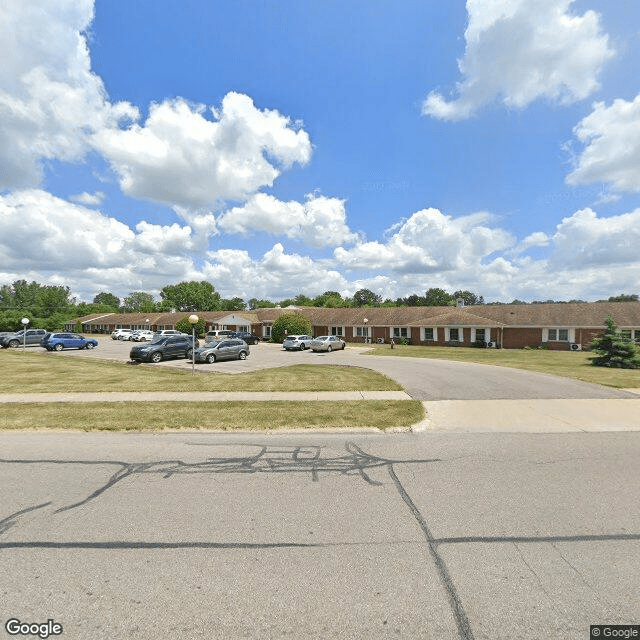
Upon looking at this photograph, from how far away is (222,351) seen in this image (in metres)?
25.1

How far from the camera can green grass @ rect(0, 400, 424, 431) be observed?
851 centimetres

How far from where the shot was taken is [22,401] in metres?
11.4

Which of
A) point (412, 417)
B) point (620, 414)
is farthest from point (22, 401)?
point (620, 414)

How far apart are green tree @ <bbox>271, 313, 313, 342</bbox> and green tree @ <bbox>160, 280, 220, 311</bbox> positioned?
5947cm

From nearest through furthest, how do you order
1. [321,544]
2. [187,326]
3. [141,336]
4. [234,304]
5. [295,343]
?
[321,544]
[295,343]
[141,336]
[187,326]
[234,304]

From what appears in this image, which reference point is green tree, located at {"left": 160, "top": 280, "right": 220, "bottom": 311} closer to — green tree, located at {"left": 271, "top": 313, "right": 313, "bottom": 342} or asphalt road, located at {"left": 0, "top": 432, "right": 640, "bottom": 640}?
green tree, located at {"left": 271, "top": 313, "right": 313, "bottom": 342}

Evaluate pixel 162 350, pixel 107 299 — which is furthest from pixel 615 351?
pixel 107 299

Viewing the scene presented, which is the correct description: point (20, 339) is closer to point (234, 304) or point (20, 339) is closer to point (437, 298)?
point (234, 304)

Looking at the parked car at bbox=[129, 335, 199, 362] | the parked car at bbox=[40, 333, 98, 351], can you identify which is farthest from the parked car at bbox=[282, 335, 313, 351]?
the parked car at bbox=[40, 333, 98, 351]

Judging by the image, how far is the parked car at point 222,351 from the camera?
2428 centimetres

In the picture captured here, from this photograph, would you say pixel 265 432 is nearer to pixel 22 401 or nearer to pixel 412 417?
pixel 412 417

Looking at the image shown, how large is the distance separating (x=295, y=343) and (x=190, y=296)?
7191cm

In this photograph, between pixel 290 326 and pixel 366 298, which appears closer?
pixel 290 326

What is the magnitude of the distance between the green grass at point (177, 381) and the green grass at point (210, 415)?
257 centimetres
